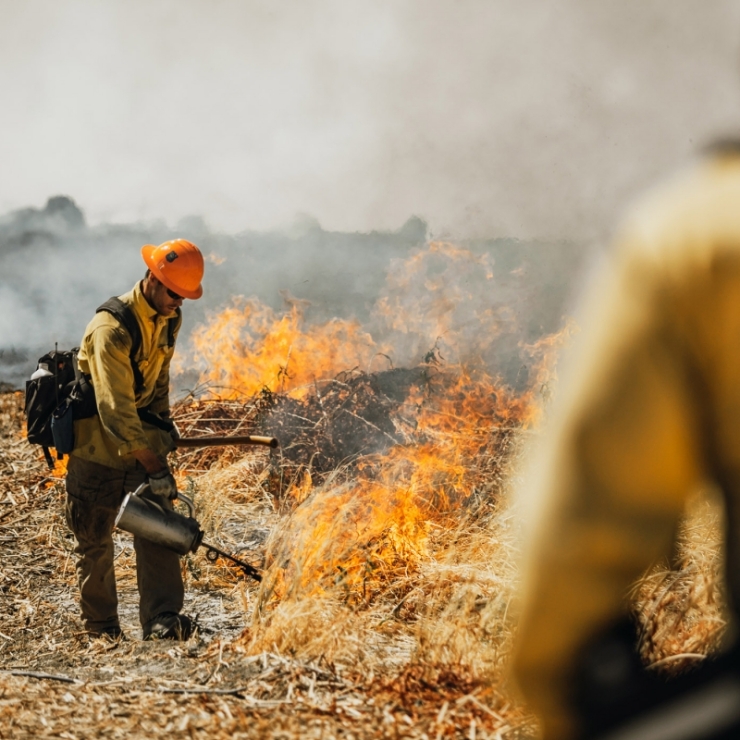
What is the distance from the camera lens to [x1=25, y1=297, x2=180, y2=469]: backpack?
475cm

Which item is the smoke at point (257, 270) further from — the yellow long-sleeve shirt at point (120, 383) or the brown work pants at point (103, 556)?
the brown work pants at point (103, 556)

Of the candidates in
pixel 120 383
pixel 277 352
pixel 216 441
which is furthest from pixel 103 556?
pixel 277 352

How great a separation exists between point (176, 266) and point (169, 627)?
210 cm

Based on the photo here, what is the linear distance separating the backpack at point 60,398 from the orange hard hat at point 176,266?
30 centimetres

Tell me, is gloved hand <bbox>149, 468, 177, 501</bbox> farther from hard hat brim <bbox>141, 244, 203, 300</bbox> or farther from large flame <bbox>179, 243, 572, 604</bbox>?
hard hat brim <bbox>141, 244, 203, 300</bbox>

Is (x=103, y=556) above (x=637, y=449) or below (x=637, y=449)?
below

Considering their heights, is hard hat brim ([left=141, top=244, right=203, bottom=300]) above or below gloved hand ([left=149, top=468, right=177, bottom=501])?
above

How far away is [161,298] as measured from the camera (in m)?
4.72

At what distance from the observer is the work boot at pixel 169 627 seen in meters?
4.49

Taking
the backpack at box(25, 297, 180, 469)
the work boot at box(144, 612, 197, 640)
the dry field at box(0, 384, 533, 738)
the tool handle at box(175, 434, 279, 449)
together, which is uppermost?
the backpack at box(25, 297, 180, 469)

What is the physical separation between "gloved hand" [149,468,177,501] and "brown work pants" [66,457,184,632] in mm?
182

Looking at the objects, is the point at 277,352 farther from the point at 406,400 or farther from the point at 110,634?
the point at 110,634

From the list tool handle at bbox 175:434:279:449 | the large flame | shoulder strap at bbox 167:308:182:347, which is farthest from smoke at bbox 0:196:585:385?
shoulder strap at bbox 167:308:182:347

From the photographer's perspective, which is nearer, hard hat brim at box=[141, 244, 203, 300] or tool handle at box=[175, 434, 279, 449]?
hard hat brim at box=[141, 244, 203, 300]
